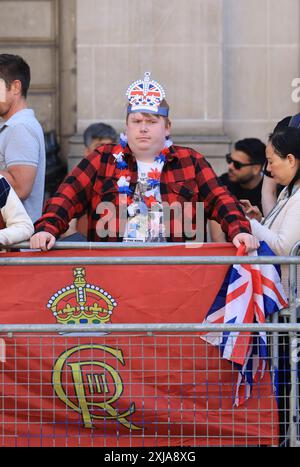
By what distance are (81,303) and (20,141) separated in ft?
4.23

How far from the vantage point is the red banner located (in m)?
6.80

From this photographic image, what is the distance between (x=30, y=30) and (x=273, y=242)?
270 inches

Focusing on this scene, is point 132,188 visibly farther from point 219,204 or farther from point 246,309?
point 246,309

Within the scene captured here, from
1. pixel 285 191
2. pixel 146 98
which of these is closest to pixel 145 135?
pixel 146 98

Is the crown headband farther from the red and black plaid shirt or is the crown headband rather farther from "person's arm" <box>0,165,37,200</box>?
"person's arm" <box>0,165,37,200</box>

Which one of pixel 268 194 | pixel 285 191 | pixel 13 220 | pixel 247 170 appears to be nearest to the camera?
pixel 13 220

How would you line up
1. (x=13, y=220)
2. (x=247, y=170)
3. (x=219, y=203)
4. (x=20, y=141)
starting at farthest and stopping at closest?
(x=247, y=170) < (x=20, y=141) < (x=219, y=203) < (x=13, y=220)

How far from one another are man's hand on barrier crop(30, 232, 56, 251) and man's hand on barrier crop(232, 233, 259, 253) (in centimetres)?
103

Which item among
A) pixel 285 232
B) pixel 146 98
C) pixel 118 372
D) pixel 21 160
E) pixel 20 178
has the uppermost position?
pixel 146 98

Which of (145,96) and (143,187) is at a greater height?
(145,96)

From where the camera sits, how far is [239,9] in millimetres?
12875

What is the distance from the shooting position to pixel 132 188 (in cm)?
729

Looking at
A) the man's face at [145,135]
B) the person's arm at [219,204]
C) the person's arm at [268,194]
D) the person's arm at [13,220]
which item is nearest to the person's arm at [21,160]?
the person's arm at [13,220]
